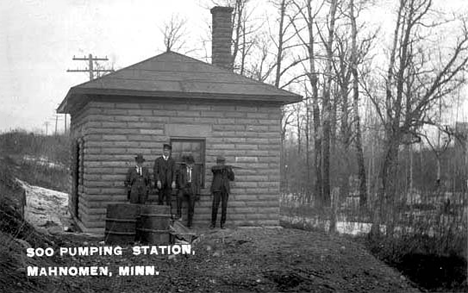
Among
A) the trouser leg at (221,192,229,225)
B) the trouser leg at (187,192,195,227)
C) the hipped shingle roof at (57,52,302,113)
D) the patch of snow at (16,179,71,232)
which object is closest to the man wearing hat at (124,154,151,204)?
the trouser leg at (187,192,195,227)

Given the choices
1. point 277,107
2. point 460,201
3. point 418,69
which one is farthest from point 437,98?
point 277,107

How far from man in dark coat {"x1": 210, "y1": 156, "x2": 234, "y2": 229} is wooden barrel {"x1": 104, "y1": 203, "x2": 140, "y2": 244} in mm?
2541

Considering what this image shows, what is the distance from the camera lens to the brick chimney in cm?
1808

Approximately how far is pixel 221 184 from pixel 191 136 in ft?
4.19

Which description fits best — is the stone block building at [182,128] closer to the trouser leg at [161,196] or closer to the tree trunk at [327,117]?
the trouser leg at [161,196]

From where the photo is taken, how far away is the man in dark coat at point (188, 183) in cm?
1386

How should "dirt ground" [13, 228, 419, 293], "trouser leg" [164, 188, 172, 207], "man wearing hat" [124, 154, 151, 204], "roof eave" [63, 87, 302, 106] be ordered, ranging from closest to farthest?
1. "dirt ground" [13, 228, 419, 293]
2. "roof eave" [63, 87, 302, 106]
3. "man wearing hat" [124, 154, 151, 204]
4. "trouser leg" [164, 188, 172, 207]

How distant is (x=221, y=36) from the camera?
59.4ft

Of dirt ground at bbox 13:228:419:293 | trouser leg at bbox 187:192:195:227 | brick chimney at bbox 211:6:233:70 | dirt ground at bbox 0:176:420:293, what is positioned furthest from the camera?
brick chimney at bbox 211:6:233:70

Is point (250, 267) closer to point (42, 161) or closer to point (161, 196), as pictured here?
point (161, 196)

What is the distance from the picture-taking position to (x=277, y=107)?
48.1 ft

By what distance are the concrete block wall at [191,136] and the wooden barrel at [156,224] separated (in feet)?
6.80

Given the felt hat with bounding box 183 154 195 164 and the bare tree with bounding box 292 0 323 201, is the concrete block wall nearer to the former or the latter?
the felt hat with bounding box 183 154 195 164

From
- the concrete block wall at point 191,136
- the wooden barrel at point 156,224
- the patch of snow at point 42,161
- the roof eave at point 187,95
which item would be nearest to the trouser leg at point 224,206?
the concrete block wall at point 191,136
